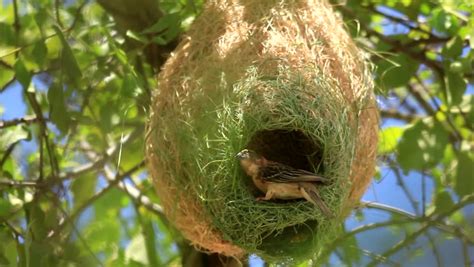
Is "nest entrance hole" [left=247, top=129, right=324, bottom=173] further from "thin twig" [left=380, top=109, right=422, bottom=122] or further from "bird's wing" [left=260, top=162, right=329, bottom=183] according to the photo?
"thin twig" [left=380, top=109, right=422, bottom=122]

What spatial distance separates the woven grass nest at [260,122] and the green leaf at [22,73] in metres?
0.29

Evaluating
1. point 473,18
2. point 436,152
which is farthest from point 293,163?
point 473,18

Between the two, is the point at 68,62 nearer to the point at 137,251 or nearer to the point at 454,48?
the point at 137,251

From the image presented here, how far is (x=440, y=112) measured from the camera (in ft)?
8.12

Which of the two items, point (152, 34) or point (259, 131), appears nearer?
point (259, 131)

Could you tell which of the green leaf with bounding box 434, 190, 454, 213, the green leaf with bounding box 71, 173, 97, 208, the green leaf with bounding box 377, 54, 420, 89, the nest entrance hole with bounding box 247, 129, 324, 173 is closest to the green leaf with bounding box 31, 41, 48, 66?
the green leaf with bounding box 71, 173, 97, 208

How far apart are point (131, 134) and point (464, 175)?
2.52 feet

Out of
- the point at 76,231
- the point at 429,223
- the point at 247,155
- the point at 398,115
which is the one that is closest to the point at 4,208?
the point at 76,231

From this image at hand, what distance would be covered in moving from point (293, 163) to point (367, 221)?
0.73ft

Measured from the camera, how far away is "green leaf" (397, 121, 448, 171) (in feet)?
7.50

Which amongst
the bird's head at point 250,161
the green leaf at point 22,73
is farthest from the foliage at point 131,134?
the bird's head at point 250,161

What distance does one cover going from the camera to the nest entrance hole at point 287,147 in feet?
6.72

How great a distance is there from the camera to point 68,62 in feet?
7.01

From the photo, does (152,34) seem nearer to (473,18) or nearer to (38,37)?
(38,37)
